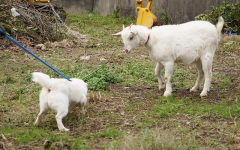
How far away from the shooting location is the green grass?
201 inches

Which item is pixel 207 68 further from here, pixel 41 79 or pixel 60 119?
pixel 41 79

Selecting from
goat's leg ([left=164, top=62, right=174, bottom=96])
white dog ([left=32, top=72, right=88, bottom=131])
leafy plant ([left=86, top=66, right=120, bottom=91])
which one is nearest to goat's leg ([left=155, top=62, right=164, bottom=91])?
goat's leg ([left=164, top=62, right=174, bottom=96])

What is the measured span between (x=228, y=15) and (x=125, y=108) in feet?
22.8

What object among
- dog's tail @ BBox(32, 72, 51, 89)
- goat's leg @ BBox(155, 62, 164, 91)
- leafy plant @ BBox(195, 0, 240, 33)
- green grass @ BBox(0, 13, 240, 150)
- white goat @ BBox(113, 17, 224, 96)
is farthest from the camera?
leafy plant @ BBox(195, 0, 240, 33)

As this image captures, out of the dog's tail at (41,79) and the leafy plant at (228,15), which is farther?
the leafy plant at (228,15)

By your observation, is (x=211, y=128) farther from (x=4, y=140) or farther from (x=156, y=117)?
(x=4, y=140)

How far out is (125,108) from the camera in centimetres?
671

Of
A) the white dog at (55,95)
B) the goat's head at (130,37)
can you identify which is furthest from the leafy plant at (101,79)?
the white dog at (55,95)

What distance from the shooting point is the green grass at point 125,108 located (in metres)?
5.12

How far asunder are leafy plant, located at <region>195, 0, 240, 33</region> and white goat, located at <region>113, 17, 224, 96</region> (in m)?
5.20

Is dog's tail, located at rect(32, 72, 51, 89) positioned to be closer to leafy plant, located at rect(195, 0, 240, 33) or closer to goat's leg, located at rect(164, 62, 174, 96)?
goat's leg, located at rect(164, 62, 174, 96)

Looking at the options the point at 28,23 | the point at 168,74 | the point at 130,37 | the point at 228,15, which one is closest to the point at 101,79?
the point at 130,37

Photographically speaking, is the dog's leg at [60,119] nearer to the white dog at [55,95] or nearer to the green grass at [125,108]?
the white dog at [55,95]

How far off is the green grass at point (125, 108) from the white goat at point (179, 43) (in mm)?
580
